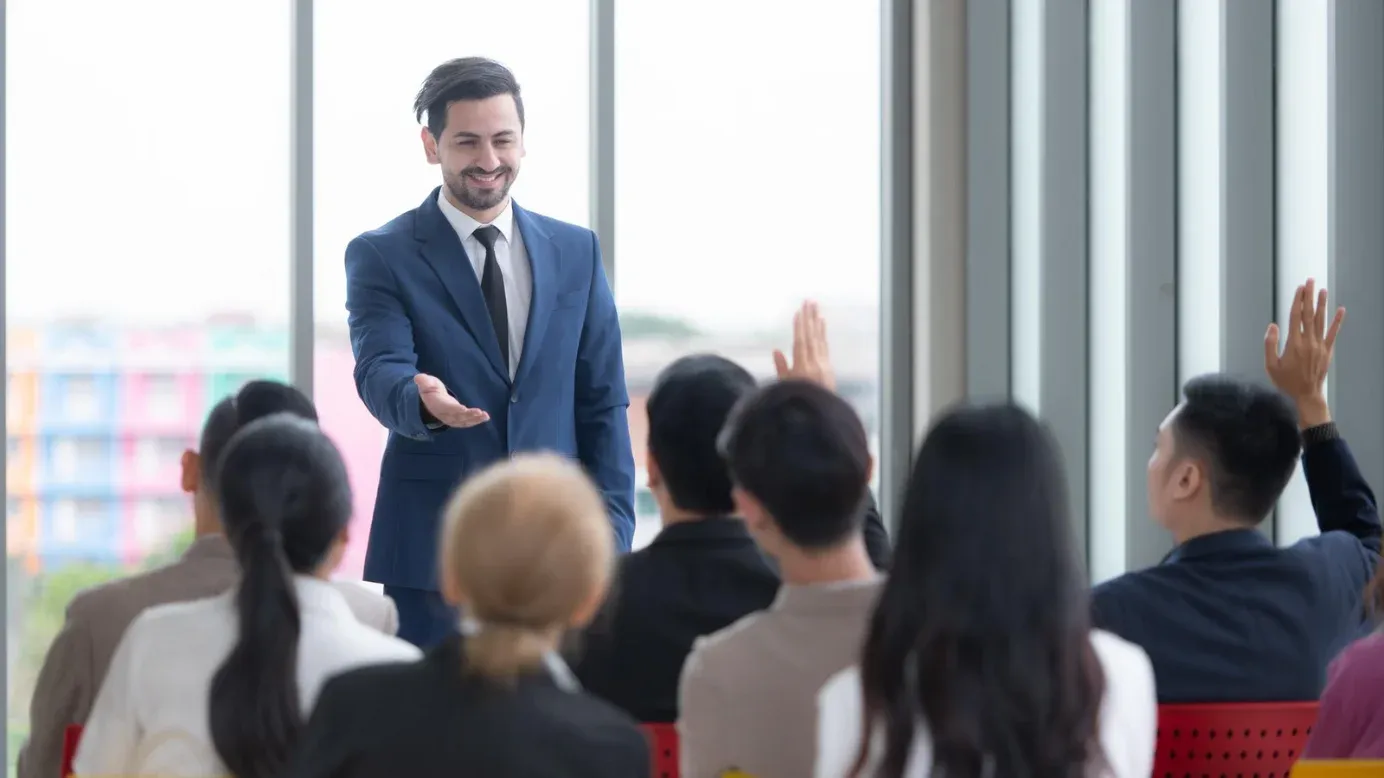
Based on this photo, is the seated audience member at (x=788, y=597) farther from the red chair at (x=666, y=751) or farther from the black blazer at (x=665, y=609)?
the black blazer at (x=665, y=609)

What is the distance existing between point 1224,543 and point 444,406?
1.41 metres

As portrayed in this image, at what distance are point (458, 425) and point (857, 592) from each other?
49.6 inches

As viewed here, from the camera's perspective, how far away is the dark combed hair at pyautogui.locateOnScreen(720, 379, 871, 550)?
177cm

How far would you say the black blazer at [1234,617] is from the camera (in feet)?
6.85

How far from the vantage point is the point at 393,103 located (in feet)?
13.8

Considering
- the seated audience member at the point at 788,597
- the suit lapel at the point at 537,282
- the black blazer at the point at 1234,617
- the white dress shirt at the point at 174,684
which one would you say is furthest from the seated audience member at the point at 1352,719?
the suit lapel at the point at 537,282

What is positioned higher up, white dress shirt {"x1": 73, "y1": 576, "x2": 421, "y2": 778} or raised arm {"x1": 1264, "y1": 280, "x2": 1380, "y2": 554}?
raised arm {"x1": 1264, "y1": 280, "x2": 1380, "y2": 554}

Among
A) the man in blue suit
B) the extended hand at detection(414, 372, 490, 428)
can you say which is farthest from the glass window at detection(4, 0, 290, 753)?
the extended hand at detection(414, 372, 490, 428)

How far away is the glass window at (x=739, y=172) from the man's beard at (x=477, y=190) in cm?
111

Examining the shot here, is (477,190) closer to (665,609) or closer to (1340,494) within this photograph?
(665,609)

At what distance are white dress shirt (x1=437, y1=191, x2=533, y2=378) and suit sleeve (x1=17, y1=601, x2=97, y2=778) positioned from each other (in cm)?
134

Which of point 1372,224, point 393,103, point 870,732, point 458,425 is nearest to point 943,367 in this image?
point 1372,224

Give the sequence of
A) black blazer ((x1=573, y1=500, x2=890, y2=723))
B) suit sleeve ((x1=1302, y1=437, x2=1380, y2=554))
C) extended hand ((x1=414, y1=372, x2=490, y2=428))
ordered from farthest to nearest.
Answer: extended hand ((x1=414, y1=372, x2=490, y2=428))
suit sleeve ((x1=1302, y1=437, x2=1380, y2=554))
black blazer ((x1=573, y1=500, x2=890, y2=723))

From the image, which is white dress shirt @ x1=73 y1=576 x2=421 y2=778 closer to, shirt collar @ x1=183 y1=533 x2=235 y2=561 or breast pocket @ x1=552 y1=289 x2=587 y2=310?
shirt collar @ x1=183 y1=533 x2=235 y2=561
